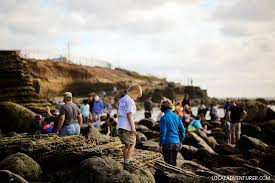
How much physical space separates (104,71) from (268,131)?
89.3 m

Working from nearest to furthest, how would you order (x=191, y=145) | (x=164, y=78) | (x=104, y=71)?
(x=191, y=145)
(x=104, y=71)
(x=164, y=78)

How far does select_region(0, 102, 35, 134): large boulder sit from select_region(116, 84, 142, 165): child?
34.9ft

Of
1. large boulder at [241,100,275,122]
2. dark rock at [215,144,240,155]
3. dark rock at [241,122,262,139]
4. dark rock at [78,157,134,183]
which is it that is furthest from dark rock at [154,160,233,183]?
large boulder at [241,100,275,122]

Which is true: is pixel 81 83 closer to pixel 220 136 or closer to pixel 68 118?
pixel 220 136

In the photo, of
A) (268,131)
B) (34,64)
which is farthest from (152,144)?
(34,64)

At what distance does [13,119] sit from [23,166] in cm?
1081

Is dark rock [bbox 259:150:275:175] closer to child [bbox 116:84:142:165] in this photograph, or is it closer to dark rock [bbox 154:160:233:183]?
dark rock [bbox 154:160:233:183]

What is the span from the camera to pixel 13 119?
17766 mm

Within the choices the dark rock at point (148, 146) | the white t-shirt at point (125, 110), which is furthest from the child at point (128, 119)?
the dark rock at point (148, 146)

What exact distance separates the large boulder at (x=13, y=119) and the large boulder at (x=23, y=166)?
10.1 metres

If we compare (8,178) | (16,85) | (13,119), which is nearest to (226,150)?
(13,119)

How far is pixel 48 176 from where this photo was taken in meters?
7.88

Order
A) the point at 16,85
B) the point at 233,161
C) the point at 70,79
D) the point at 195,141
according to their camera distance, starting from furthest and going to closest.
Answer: the point at 70,79, the point at 16,85, the point at 195,141, the point at 233,161

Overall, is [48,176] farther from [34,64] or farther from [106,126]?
[34,64]
